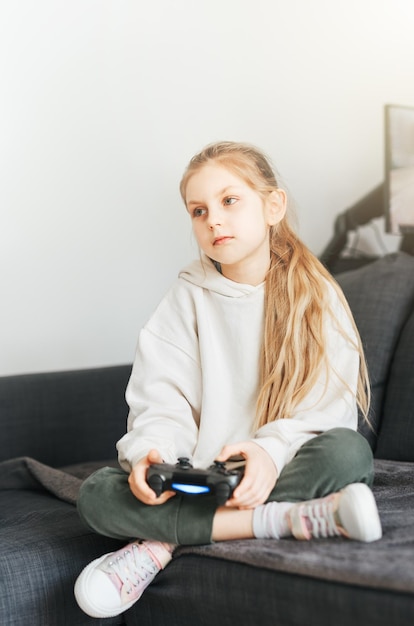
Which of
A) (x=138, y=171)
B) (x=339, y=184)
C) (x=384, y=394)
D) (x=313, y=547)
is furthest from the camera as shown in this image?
(x=339, y=184)

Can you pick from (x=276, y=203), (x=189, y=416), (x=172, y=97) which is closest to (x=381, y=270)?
(x=276, y=203)

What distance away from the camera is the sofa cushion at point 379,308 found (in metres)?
1.70

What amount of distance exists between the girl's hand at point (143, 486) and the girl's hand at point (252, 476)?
10 cm

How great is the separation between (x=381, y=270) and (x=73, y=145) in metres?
0.85

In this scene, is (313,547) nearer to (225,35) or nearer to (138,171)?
(138,171)

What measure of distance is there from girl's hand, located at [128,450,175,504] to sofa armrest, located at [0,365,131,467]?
70 cm

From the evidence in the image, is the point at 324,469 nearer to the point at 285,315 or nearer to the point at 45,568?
the point at 285,315

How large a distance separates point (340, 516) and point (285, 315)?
456 mm

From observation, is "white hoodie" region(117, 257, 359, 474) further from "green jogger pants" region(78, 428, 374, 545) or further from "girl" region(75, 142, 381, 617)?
"green jogger pants" region(78, 428, 374, 545)

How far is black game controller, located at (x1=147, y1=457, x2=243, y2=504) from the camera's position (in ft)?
3.60

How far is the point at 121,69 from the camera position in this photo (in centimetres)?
216

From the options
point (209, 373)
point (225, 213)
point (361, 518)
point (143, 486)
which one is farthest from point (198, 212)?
point (361, 518)

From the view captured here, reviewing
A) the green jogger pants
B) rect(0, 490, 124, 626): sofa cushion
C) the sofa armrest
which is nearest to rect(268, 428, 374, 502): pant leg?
the green jogger pants

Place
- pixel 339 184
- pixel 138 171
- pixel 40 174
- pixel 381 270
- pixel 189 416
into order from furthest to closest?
pixel 339 184
pixel 138 171
pixel 40 174
pixel 381 270
pixel 189 416
